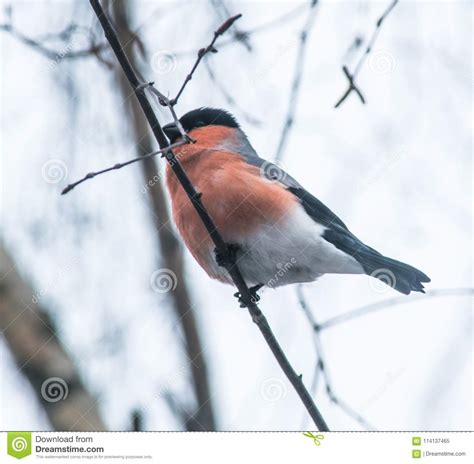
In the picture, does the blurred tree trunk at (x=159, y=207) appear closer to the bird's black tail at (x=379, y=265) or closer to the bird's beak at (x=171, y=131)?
the bird's beak at (x=171, y=131)

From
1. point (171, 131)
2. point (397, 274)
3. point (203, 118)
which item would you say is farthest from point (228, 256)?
point (203, 118)

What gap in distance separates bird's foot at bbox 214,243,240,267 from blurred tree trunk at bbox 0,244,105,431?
2.31 feet

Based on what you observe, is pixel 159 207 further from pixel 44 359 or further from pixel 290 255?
pixel 44 359

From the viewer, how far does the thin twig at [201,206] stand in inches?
83.1

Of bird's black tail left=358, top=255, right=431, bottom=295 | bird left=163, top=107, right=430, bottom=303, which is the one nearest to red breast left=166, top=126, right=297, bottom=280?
bird left=163, top=107, right=430, bottom=303

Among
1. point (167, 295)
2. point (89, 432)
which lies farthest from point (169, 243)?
point (89, 432)

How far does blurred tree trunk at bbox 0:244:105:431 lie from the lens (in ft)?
9.46

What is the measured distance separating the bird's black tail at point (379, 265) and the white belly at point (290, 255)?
3 cm

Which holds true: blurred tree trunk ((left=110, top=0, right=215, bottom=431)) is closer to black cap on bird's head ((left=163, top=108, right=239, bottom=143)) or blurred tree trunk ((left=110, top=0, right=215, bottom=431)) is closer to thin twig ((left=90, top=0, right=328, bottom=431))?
black cap on bird's head ((left=163, top=108, right=239, bottom=143))

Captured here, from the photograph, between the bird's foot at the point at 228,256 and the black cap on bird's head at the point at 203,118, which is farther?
the black cap on bird's head at the point at 203,118

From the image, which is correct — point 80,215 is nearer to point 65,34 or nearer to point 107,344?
point 107,344

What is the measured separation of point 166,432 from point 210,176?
1092 millimetres

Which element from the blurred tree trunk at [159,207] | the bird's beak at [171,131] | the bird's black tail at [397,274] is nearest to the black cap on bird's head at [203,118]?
the blurred tree trunk at [159,207]

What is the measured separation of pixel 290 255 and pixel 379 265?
40 centimetres
